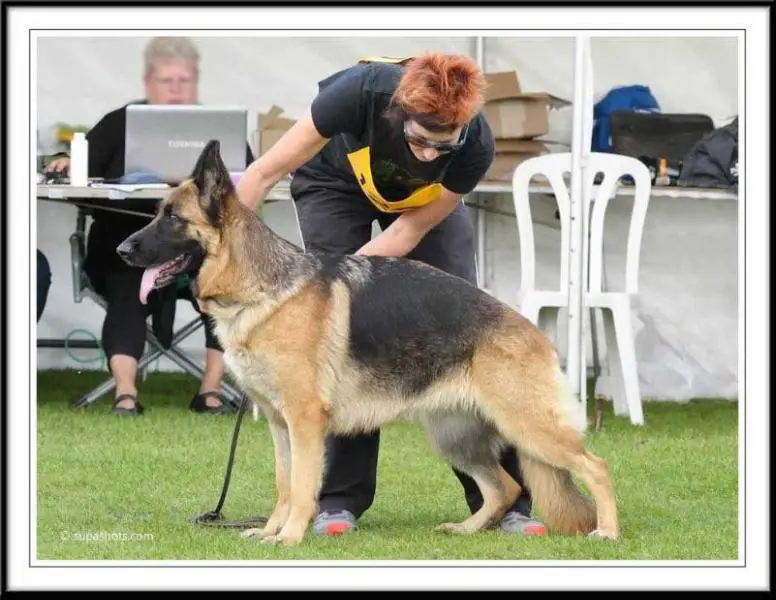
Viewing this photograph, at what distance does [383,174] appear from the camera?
5.04m

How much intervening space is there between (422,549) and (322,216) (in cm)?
136

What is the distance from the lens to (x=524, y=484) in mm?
5359

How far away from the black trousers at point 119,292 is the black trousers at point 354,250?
2.88 meters

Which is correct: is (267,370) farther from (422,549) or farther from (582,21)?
(582,21)

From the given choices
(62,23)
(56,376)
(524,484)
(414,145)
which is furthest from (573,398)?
(56,376)

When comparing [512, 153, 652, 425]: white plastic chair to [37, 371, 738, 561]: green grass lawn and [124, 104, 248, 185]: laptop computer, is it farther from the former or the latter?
[124, 104, 248, 185]: laptop computer

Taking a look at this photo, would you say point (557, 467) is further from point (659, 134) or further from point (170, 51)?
point (170, 51)

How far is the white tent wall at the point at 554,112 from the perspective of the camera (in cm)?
880

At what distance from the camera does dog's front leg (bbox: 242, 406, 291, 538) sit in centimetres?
514

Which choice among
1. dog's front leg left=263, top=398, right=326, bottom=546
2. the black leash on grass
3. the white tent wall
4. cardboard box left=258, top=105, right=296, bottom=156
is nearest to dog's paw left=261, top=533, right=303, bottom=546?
dog's front leg left=263, top=398, right=326, bottom=546

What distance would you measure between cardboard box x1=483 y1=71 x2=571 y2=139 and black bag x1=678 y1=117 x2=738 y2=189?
3.03ft

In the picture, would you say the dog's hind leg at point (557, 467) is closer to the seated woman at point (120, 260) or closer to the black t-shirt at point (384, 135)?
the black t-shirt at point (384, 135)

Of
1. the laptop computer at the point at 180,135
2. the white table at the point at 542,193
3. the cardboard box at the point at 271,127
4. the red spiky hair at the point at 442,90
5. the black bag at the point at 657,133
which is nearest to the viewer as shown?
the red spiky hair at the point at 442,90

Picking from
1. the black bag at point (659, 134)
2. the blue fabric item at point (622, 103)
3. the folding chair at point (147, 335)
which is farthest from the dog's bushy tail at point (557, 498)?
the blue fabric item at point (622, 103)
